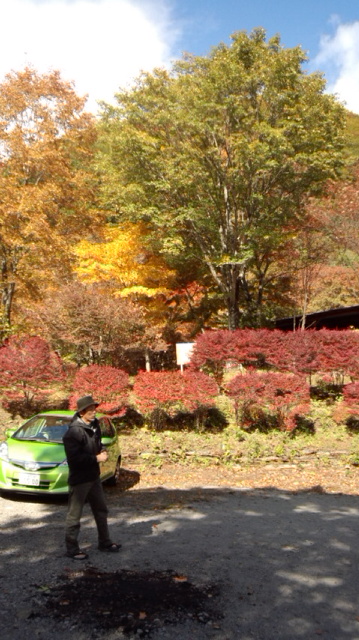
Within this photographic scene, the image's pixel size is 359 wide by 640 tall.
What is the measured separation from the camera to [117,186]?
711 inches

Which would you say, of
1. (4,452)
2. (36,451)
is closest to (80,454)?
(36,451)

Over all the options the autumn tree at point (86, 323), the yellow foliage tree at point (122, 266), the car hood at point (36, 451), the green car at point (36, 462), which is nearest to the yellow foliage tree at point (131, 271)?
the yellow foliage tree at point (122, 266)

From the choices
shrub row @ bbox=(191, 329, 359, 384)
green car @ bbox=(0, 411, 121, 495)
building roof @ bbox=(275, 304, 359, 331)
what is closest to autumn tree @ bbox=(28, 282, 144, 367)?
shrub row @ bbox=(191, 329, 359, 384)

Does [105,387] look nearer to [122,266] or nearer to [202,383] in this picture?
[202,383]

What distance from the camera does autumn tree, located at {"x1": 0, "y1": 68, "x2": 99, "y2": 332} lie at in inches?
614

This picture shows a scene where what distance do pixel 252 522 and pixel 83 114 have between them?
1660cm

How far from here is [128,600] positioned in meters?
3.66

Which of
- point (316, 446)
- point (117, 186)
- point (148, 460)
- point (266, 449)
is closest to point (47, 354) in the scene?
Result: point (148, 460)

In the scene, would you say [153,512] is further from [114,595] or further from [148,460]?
[148,460]

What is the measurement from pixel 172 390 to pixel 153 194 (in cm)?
900

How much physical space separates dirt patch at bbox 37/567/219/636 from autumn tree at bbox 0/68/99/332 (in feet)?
40.7

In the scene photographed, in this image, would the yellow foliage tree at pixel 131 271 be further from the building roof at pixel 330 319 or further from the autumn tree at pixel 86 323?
the building roof at pixel 330 319

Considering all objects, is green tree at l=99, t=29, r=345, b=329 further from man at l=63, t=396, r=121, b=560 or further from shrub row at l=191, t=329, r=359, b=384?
man at l=63, t=396, r=121, b=560

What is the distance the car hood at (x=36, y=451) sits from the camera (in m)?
7.04
